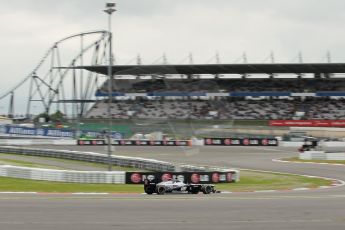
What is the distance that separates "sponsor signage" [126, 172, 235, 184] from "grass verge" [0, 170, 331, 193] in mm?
519

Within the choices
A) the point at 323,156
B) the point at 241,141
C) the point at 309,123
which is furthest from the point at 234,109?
the point at 323,156

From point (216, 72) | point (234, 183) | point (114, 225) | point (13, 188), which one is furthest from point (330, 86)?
point (114, 225)

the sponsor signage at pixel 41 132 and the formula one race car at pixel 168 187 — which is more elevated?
the sponsor signage at pixel 41 132

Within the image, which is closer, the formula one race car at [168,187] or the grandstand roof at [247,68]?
the formula one race car at [168,187]

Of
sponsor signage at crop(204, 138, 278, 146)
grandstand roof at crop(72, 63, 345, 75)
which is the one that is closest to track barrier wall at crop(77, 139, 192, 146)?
sponsor signage at crop(204, 138, 278, 146)

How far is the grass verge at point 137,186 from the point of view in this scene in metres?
21.9

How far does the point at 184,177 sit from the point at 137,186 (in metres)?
2.05

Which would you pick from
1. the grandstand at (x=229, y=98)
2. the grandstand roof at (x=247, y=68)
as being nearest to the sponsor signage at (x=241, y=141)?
the grandstand at (x=229, y=98)

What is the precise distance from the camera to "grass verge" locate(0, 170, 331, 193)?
71.7 ft

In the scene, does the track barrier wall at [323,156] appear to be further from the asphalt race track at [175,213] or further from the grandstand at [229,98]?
the grandstand at [229,98]

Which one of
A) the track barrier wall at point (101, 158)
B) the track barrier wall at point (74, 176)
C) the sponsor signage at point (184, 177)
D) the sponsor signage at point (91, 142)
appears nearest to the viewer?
the sponsor signage at point (184, 177)

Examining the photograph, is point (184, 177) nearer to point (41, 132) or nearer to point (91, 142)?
point (91, 142)

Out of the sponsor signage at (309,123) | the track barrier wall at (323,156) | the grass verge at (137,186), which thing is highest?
the sponsor signage at (309,123)

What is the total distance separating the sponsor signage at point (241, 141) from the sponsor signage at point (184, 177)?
30.9 m
